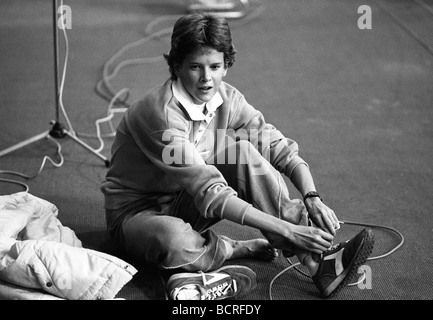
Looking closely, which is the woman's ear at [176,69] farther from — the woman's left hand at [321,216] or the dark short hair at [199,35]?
the woman's left hand at [321,216]

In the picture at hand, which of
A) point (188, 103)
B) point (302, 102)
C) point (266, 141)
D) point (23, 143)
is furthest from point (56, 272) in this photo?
point (302, 102)

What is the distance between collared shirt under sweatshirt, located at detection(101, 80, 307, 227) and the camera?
1764 mm

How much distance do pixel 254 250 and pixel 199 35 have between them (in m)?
0.62

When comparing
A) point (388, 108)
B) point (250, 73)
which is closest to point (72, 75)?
point (250, 73)

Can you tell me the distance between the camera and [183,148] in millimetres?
1782

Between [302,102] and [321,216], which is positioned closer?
[321,216]

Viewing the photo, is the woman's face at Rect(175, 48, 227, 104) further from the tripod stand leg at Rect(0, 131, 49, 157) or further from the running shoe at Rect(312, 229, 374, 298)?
the tripod stand leg at Rect(0, 131, 49, 157)

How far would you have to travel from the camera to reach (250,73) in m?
3.50

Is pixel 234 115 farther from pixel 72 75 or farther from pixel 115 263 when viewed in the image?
pixel 72 75

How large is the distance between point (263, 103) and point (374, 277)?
1359 mm

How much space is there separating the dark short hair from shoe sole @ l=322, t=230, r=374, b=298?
58 centimetres

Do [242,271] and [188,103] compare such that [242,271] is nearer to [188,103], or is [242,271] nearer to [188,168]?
[188,168]

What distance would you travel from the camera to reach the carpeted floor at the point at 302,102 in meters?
2.13

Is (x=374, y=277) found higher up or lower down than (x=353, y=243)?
lower down
